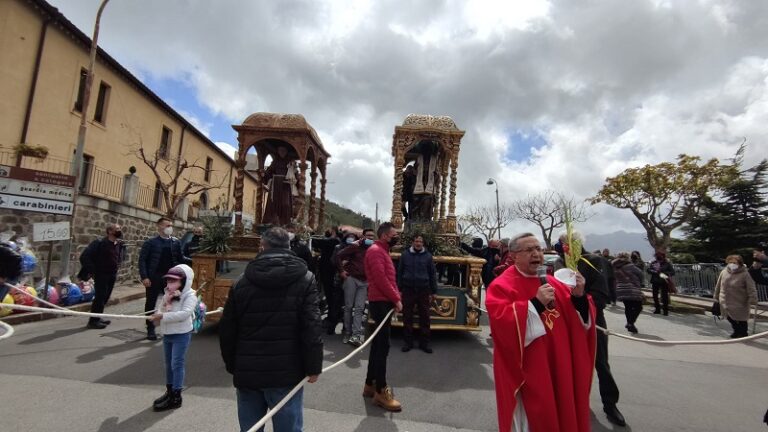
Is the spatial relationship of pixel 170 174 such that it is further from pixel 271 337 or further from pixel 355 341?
pixel 271 337

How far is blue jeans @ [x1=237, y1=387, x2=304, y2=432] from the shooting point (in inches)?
93.3

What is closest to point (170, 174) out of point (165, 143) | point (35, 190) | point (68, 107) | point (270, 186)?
point (165, 143)

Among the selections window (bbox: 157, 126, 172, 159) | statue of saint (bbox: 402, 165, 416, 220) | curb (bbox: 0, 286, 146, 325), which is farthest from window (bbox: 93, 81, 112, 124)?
statue of saint (bbox: 402, 165, 416, 220)

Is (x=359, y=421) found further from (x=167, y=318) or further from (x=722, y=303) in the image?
(x=722, y=303)

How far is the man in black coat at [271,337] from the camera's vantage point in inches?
90.8

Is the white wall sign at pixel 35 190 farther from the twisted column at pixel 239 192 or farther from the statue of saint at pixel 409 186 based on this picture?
the statue of saint at pixel 409 186

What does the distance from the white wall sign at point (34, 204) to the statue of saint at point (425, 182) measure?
25.4 ft

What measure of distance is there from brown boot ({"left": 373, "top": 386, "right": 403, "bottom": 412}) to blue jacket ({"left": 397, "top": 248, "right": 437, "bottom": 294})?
2.45 meters

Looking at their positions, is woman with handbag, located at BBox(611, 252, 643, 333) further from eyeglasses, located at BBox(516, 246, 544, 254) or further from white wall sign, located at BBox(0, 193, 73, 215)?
white wall sign, located at BBox(0, 193, 73, 215)

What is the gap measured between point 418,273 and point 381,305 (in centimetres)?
194

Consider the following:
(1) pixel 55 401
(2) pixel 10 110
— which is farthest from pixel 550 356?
(2) pixel 10 110

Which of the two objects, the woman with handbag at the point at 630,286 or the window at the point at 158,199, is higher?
the window at the point at 158,199

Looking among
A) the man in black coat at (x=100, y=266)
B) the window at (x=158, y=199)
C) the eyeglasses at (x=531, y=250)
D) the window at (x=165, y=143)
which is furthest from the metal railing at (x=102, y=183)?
the eyeglasses at (x=531, y=250)

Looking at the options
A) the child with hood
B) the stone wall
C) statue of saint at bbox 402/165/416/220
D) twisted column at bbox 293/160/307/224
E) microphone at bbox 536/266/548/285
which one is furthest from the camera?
the stone wall
